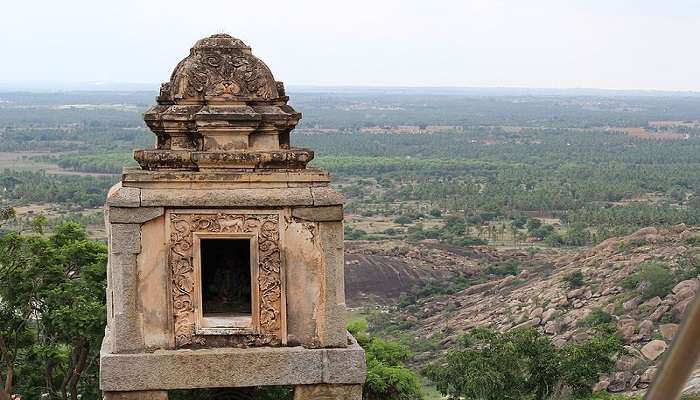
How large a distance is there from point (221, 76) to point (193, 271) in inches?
50.4

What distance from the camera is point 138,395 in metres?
Answer: 5.95

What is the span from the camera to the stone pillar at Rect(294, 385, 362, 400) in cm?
611

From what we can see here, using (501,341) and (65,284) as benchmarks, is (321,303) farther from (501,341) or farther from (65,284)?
(501,341)

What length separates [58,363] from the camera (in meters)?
13.2

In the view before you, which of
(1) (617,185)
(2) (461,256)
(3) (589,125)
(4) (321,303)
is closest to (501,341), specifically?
(4) (321,303)

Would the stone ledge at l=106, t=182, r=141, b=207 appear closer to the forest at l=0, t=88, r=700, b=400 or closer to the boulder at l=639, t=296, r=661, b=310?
the forest at l=0, t=88, r=700, b=400

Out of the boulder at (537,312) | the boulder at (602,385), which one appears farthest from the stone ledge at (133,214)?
the boulder at (537,312)

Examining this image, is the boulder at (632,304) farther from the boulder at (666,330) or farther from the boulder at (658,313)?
the boulder at (666,330)

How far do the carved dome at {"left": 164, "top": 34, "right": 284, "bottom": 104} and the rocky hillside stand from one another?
13951mm

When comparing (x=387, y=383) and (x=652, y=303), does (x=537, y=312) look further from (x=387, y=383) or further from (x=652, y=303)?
(x=387, y=383)

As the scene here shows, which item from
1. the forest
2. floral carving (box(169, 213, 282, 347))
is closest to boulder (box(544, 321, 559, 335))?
the forest

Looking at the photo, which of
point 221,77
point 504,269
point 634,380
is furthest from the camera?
point 504,269

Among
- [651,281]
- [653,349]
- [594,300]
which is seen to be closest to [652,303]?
[651,281]

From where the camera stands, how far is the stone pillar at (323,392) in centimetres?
611
